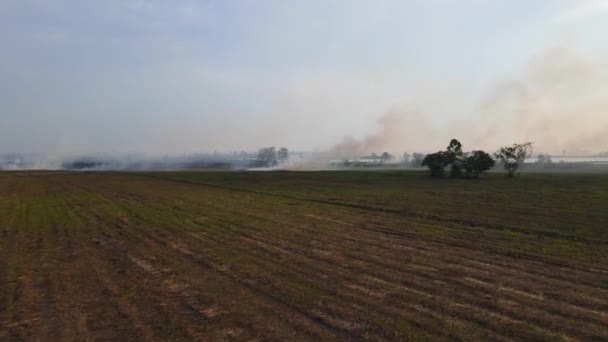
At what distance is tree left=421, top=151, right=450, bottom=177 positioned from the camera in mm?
81625

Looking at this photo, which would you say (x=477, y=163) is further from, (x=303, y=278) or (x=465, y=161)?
(x=303, y=278)

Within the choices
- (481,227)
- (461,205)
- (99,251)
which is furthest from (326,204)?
(99,251)

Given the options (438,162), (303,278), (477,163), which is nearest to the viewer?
(303,278)

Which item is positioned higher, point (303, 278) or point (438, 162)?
point (438, 162)

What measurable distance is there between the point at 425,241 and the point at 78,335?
51.2ft

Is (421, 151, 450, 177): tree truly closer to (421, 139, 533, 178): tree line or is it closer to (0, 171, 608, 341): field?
(421, 139, 533, 178): tree line

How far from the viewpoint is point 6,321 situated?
9844mm

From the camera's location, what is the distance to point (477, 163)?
79.2m

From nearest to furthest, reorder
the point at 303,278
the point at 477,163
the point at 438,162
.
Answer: the point at 303,278 < the point at 477,163 < the point at 438,162

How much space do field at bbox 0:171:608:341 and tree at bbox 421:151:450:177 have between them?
182 ft

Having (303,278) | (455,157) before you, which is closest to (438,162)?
(455,157)

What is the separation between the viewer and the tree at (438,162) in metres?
81.6

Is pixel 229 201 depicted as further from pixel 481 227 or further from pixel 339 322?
pixel 339 322

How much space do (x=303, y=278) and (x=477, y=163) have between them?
75.7 metres
